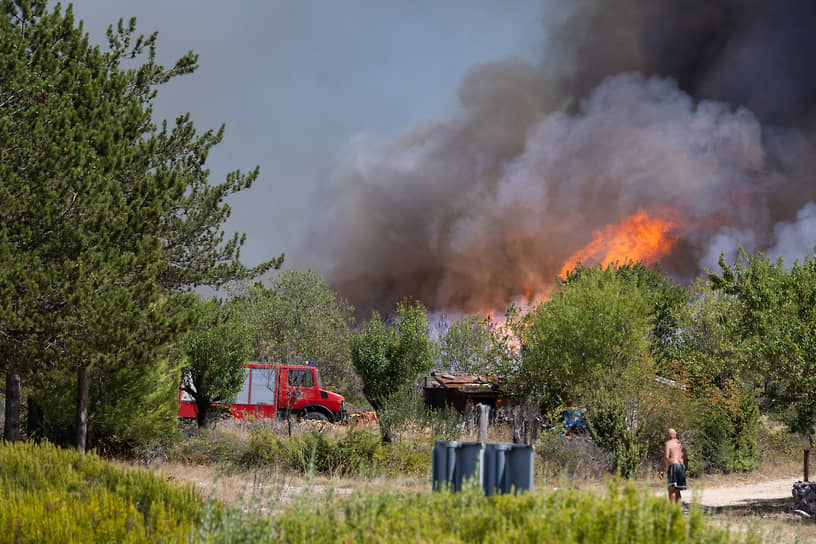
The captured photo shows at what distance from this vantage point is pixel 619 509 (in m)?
5.41

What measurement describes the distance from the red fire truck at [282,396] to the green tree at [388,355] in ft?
13.6

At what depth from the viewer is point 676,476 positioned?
14.0 metres

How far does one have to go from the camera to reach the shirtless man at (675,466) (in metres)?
14.0

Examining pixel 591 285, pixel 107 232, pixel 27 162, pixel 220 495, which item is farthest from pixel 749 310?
pixel 591 285

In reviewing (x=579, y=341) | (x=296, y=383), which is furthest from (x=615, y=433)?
(x=296, y=383)

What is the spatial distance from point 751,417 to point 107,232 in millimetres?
21959

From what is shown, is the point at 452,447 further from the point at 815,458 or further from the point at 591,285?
the point at 591,285

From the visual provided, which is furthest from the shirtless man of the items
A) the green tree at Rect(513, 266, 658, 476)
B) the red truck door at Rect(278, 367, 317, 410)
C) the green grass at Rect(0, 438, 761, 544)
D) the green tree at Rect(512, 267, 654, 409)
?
the red truck door at Rect(278, 367, 317, 410)

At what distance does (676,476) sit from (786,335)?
3782mm

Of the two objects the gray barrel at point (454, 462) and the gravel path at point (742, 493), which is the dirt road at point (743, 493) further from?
the gray barrel at point (454, 462)

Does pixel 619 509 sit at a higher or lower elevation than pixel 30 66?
lower

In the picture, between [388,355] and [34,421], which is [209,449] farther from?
[388,355]

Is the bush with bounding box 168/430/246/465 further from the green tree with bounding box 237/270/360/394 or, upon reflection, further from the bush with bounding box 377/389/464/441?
the green tree with bounding box 237/270/360/394

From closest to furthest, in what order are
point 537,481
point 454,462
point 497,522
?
point 497,522 < point 454,462 < point 537,481
